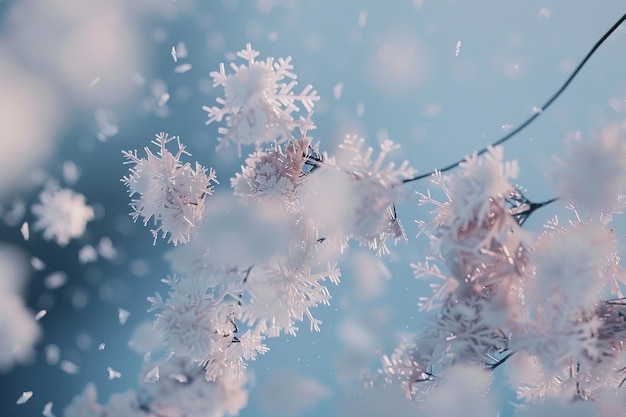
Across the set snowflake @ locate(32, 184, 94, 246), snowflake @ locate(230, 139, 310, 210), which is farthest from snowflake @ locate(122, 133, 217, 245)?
snowflake @ locate(32, 184, 94, 246)

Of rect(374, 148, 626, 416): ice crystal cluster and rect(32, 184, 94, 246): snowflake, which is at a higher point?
rect(374, 148, 626, 416): ice crystal cluster

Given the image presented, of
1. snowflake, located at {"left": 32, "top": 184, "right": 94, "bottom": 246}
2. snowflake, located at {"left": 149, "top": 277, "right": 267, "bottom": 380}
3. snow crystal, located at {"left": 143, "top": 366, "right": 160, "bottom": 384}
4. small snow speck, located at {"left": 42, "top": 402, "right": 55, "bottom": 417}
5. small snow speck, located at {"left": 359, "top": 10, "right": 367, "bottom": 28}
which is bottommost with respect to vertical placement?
small snow speck, located at {"left": 42, "top": 402, "right": 55, "bottom": 417}

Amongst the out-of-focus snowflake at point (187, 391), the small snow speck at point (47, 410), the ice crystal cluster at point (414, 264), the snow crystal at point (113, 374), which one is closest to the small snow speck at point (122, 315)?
the snow crystal at point (113, 374)

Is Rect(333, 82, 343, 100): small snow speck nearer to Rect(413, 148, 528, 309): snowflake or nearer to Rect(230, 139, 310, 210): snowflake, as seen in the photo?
Rect(230, 139, 310, 210): snowflake

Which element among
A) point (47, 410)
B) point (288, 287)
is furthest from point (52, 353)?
point (288, 287)

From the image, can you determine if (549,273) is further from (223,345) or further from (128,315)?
(128,315)

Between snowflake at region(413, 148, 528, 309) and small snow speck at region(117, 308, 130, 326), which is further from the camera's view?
small snow speck at region(117, 308, 130, 326)

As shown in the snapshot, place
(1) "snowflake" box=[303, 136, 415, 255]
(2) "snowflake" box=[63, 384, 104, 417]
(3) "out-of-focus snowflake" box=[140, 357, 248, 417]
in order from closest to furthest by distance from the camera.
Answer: (1) "snowflake" box=[303, 136, 415, 255] → (3) "out-of-focus snowflake" box=[140, 357, 248, 417] → (2) "snowflake" box=[63, 384, 104, 417]

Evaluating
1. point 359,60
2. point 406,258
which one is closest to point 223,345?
point 406,258
